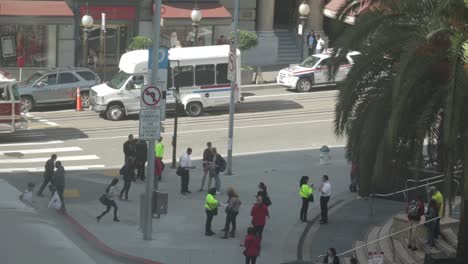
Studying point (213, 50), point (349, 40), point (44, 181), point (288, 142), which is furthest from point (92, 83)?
point (349, 40)

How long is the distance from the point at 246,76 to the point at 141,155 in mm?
17010

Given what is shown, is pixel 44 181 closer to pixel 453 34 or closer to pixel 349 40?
pixel 349 40

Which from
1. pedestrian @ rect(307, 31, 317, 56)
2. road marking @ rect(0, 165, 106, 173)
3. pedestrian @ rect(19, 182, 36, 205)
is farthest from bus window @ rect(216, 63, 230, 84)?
pedestrian @ rect(19, 182, 36, 205)

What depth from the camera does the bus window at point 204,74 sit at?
40688mm

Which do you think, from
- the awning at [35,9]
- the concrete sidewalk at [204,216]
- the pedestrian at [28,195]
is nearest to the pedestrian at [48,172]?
the pedestrian at [28,195]

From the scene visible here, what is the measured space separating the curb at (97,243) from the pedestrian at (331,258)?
157 inches

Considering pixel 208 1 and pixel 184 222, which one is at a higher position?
pixel 208 1

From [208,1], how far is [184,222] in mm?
24909

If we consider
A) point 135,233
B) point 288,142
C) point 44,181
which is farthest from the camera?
point 288,142

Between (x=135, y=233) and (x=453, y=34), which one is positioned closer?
(x=453, y=34)

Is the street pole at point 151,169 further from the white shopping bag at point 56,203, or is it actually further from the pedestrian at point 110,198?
the white shopping bag at point 56,203

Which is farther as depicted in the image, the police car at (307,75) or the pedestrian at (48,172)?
the police car at (307,75)

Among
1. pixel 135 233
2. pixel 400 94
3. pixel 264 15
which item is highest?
pixel 264 15

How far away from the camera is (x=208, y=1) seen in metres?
50.7
